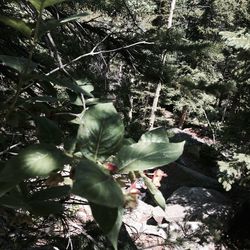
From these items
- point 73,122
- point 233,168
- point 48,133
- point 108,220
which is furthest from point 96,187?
point 233,168

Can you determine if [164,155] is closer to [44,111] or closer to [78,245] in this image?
[44,111]

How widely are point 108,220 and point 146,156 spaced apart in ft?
0.38

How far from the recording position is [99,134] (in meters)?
0.64

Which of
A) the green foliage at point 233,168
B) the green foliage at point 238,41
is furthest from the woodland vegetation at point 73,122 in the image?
the green foliage at point 233,168

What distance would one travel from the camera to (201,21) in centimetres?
2391

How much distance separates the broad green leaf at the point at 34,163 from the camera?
1.76 feet

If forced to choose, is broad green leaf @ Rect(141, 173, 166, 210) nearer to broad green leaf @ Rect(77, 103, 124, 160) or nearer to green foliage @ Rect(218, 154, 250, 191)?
broad green leaf @ Rect(77, 103, 124, 160)

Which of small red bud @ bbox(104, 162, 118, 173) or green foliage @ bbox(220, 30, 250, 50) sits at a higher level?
small red bud @ bbox(104, 162, 118, 173)

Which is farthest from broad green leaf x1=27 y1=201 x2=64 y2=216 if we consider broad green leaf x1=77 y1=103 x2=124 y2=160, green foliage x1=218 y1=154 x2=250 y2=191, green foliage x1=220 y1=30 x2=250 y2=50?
green foliage x1=218 y1=154 x2=250 y2=191

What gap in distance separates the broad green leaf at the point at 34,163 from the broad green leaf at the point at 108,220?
89 millimetres

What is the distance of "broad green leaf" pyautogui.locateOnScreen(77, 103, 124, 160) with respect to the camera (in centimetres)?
63

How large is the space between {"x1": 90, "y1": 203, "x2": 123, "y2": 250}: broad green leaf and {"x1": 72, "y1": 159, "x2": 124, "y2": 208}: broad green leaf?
0.22 feet

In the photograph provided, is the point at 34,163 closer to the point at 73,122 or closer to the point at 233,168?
the point at 73,122

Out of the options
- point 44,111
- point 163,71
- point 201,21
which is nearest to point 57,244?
point 44,111
